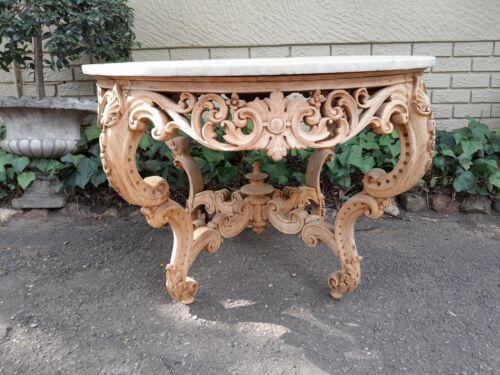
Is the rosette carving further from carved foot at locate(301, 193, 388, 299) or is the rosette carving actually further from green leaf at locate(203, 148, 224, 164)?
green leaf at locate(203, 148, 224, 164)

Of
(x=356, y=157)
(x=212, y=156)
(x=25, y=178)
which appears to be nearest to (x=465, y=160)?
(x=356, y=157)

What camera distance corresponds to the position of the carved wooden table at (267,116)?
50.3 inches

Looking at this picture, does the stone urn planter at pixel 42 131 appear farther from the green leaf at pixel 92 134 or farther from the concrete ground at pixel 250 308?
the concrete ground at pixel 250 308

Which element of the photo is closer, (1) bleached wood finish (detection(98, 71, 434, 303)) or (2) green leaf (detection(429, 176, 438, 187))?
(1) bleached wood finish (detection(98, 71, 434, 303))

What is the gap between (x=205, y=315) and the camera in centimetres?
171

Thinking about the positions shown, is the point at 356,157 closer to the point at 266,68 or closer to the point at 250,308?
the point at 250,308

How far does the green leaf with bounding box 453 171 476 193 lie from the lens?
8.77 ft

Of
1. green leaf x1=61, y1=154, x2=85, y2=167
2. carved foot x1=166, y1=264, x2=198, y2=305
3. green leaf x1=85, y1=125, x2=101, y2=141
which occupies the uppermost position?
green leaf x1=85, y1=125, x2=101, y2=141

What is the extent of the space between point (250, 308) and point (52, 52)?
172 centimetres

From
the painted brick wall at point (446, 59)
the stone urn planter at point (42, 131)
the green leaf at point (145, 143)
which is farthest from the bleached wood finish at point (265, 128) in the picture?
the painted brick wall at point (446, 59)

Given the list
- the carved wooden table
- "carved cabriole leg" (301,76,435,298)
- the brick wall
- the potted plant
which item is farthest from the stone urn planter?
"carved cabriole leg" (301,76,435,298)

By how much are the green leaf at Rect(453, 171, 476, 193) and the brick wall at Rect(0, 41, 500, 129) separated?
0.58m

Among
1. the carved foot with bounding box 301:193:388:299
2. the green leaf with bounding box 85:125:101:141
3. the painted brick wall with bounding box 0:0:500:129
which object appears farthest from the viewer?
the painted brick wall with bounding box 0:0:500:129

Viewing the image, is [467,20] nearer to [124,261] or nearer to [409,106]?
[409,106]
